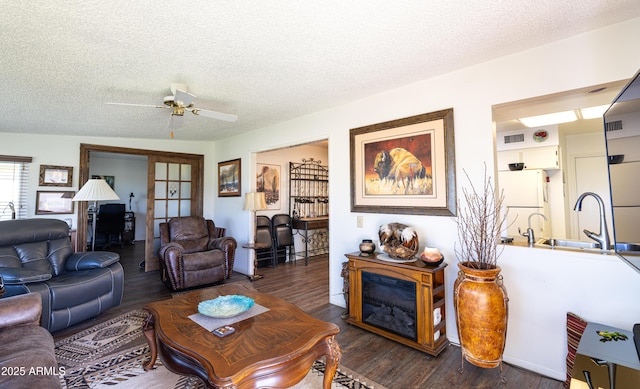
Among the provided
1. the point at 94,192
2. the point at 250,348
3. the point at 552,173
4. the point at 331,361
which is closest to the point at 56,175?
the point at 94,192

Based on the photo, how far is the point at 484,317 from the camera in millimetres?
1871

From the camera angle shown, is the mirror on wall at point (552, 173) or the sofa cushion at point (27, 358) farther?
the mirror on wall at point (552, 173)

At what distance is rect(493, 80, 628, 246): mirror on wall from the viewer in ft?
12.9

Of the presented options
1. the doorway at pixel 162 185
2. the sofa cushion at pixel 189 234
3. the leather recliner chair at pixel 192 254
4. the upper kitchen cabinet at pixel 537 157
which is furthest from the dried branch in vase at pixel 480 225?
the doorway at pixel 162 185

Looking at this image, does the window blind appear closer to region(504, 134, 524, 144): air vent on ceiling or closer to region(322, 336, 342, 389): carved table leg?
region(322, 336, 342, 389): carved table leg

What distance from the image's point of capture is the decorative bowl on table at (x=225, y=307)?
1.77 metres

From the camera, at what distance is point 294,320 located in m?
1.75

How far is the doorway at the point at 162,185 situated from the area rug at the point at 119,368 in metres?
2.60

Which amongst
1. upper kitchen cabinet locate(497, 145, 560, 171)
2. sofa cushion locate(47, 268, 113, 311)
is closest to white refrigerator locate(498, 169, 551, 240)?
upper kitchen cabinet locate(497, 145, 560, 171)

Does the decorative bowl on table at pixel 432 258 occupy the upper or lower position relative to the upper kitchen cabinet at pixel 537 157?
lower

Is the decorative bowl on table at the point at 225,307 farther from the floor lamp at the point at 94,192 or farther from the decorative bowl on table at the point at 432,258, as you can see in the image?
the floor lamp at the point at 94,192

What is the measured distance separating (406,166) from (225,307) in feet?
6.78

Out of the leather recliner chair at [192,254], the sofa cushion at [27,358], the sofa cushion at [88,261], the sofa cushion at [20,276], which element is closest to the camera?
the sofa cushion at [27,358]

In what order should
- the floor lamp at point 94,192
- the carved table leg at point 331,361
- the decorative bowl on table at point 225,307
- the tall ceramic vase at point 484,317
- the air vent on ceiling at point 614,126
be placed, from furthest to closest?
the floor lamp at point 94,192, the tall ceramic vase at point 484,317, the decorative bowl on table at point 225,307, the carved table leg at point 331,361, the air vent on ceiling at point 614,126
